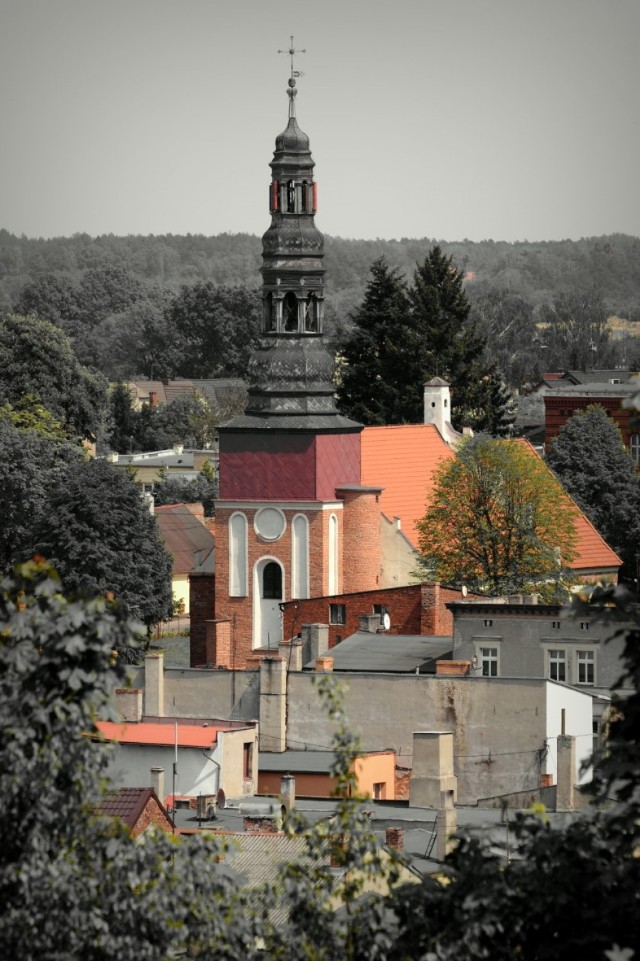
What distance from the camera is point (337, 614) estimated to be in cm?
6106

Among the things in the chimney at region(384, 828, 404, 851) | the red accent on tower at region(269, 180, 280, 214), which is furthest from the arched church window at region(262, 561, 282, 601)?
the chimney at region(384, 828, 404, 851)

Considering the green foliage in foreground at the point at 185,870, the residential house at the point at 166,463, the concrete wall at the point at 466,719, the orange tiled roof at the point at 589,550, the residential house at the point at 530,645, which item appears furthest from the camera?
the residential house at the point at 166,463

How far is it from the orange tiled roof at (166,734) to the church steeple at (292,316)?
1579cm

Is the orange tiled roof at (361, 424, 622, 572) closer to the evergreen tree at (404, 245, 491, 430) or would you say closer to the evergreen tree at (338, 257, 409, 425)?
the evergreen tree at (404, 245, 491, 430)

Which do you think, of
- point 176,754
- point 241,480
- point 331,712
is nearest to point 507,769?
point 176,754

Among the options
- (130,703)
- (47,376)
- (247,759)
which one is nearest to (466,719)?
(247,759)

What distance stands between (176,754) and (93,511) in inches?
982

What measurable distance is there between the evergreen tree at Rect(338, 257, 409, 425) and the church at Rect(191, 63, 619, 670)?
2466 centimetres

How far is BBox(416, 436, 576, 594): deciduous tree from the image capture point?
64.0 meters

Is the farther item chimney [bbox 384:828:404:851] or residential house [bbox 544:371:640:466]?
residential house [bbox 544:371:640:466]

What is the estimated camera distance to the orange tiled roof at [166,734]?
46.8m

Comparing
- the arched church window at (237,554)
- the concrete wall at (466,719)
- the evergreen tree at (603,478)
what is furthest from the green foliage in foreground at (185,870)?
the evergreen tree at (603,478)

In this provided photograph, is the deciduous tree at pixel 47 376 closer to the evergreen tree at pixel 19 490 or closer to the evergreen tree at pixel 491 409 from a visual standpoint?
the evergreen tree at pixel 491 409

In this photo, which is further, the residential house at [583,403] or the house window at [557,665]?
the residential house at [583,403]
